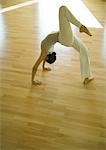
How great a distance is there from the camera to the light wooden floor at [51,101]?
178 cm

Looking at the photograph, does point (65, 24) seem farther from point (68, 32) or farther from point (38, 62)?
point (38, 62)

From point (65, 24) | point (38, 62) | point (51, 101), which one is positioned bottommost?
point (51, 101)

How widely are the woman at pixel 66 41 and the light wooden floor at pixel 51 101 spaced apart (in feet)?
0.42

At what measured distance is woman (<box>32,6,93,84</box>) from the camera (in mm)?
2121

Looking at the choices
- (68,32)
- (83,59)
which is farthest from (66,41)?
(83,59)

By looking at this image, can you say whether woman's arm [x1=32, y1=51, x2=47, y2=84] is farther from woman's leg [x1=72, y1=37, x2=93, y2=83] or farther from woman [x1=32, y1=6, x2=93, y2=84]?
woman's leg [x1=72, y1=37, x2=93, y2=83]

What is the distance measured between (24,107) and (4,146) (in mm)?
399

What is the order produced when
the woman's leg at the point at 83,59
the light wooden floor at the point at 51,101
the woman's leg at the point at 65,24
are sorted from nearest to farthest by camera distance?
the light wooden floor at the point at 51,101 < the woman's leg at the point at 65,24 < the woman's leg at the point at 83,59

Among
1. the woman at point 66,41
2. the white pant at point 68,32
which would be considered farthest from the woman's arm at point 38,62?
the white pant at point 68,32

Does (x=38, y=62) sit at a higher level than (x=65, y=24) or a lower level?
lower

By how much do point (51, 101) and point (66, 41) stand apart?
47 centimetres

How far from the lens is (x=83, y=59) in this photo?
2305 millimetres

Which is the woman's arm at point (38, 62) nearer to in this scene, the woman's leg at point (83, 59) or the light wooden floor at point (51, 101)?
the light wooden floor at point (51, 101)

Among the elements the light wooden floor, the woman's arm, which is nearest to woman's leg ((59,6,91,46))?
the woman's arm
